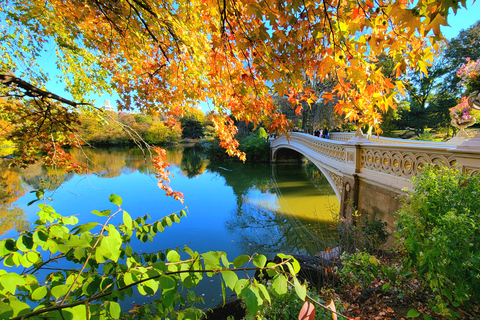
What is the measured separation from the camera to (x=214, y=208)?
9.77m

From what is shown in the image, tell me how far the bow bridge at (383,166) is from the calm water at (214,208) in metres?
0.87

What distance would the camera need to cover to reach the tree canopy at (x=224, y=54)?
1.39 metres

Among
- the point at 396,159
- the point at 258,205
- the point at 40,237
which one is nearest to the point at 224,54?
the point at 40,237

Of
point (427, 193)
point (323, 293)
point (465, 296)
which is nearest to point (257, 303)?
point (465, 296)

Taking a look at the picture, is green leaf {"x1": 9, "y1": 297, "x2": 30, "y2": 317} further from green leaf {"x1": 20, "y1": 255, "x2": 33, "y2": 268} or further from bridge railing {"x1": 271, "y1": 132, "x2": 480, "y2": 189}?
bridge railing {"x1": 271, "y1": 132, "x2": 480, "y2": 189}

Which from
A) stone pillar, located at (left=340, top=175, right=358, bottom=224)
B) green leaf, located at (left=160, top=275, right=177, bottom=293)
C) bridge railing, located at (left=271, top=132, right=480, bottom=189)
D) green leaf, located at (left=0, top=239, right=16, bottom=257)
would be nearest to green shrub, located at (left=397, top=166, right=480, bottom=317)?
bridge railing, located at (left=271, top=132, right=480, bottom=189)

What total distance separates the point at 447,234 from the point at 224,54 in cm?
239

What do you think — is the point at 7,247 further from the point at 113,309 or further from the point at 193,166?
the point at 193,166

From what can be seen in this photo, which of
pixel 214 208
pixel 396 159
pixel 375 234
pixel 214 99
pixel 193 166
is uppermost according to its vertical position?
pixel 214 99

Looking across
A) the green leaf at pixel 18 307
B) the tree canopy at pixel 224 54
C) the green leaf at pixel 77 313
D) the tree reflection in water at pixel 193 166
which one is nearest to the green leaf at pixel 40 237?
the green leaf at pixel 18 307

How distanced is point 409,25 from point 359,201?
527 centimetres

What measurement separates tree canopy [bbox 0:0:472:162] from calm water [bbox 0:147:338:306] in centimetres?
121

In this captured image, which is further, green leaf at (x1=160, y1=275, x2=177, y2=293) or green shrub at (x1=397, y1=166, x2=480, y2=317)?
green shrub at (x1=397, y1=166, x2=480, y2=317)

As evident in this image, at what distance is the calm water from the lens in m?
6.43
